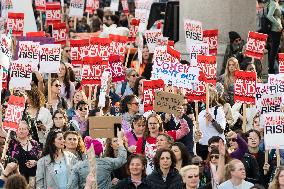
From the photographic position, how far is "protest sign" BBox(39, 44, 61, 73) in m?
23.7

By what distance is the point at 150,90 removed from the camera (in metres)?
21.6

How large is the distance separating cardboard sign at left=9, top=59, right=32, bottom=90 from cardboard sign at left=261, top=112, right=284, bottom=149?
468 centimetres

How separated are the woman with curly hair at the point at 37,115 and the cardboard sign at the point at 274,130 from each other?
3.54 m

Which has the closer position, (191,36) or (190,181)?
(190,181)

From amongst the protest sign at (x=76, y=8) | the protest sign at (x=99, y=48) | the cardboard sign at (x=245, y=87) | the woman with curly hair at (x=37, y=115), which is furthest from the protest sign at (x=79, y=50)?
the protest sign at (x=76, y=8)

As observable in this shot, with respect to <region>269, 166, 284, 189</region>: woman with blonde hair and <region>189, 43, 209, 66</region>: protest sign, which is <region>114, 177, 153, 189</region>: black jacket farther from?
<region>189, 43, 209, 66</region>: protest sign

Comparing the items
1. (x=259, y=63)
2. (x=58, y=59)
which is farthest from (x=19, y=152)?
(x=259, y=63)

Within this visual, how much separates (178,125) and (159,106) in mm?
383

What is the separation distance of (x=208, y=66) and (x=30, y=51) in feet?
10.2

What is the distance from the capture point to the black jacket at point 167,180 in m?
17.3

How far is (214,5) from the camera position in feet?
96.7

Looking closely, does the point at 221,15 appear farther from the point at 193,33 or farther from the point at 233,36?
the point at 193,33

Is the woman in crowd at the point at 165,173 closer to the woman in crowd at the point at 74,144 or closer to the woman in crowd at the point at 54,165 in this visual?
the woman in crowd at the point at 54,165

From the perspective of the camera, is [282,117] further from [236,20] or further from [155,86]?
[236,20]
